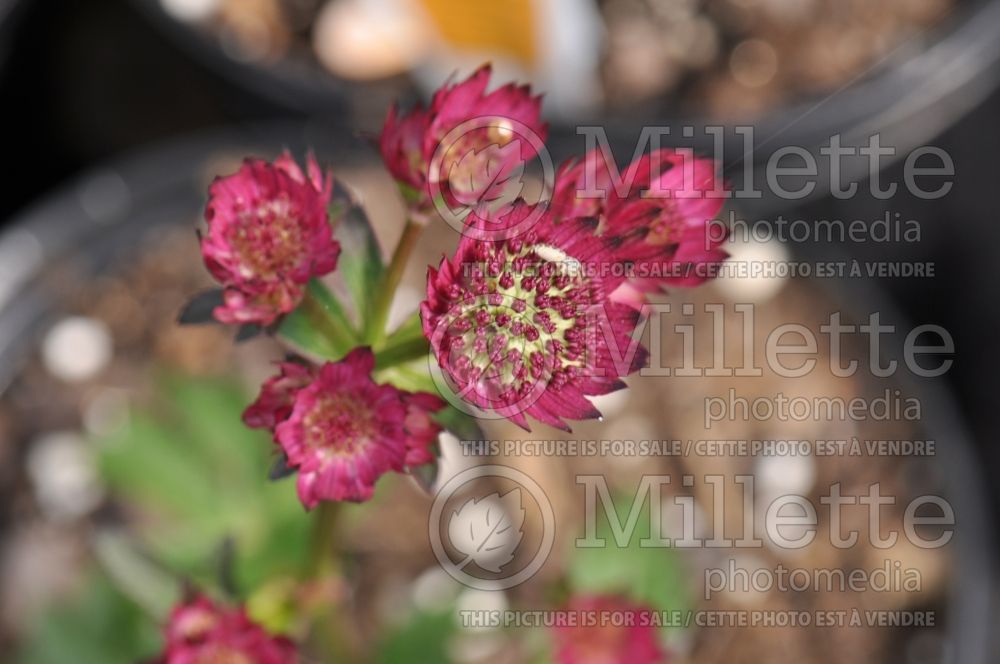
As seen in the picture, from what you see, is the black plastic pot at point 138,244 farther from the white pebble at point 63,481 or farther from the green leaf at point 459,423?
the green leaf at point 459,423

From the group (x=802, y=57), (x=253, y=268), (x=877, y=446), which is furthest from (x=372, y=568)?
(x=802, y=57)

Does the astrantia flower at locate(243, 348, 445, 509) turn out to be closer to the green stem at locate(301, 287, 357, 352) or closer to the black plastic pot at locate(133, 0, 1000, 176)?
the green stem at locate(301, 287, 357, 352)

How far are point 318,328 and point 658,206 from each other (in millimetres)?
143

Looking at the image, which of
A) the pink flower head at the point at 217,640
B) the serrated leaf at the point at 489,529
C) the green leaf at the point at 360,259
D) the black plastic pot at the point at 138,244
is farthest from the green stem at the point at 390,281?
the black plastic pot at the point at 138,244

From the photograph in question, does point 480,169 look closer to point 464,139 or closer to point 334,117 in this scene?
point 464,139

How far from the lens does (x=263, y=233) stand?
0.38m

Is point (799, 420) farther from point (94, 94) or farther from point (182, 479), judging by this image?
Answer: point (94, 94)

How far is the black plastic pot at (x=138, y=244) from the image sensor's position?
3.04 feet

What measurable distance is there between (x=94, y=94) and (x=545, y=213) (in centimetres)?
103

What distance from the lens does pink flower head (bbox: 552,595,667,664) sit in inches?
24.5

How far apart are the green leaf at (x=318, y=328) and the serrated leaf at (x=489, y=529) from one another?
1.38ft

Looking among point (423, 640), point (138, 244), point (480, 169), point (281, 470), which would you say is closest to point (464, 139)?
point (480, 169)

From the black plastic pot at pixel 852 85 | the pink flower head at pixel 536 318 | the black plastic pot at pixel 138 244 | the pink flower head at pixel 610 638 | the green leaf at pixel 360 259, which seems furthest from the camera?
the black plastic pot at pixel 852 85

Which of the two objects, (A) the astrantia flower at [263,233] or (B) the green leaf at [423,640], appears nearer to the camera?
(A) the astrantia flower at [263,233]
